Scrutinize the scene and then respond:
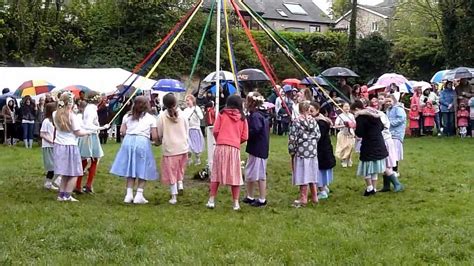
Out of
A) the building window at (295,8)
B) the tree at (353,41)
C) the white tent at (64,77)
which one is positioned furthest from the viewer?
the building window at (295,8)

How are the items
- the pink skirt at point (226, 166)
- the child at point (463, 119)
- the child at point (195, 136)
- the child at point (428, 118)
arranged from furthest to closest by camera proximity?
1. the child at point (428, 118)
2. the child at point (463, 119)
3. the child at point (195, 136)
4. the pink skirt at point (226, 166)

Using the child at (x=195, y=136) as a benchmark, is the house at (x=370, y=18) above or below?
above

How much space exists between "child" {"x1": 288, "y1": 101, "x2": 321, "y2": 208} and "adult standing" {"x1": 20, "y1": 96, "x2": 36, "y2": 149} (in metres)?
11.1

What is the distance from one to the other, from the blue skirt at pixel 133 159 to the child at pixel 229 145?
40.5 inches

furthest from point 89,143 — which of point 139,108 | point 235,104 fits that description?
point 235,104

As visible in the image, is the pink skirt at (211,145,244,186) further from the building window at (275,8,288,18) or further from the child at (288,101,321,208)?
the building window at (275,8,288,18)

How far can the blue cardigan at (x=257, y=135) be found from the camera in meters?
8.72

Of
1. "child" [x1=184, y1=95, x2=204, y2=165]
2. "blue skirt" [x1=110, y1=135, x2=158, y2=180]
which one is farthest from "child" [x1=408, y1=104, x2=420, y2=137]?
"blue skirt" [x1=110, y1=135, x2=158, y2=180]

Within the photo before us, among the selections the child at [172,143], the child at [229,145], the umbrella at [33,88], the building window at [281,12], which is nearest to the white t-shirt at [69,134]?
the child at [172,143]

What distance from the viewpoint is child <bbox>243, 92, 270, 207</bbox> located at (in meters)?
8.68

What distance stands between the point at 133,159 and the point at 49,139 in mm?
1618

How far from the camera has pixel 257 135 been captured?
8758mm

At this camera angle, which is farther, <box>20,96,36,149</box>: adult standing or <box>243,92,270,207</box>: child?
<box>20,96,36,149</box>: adult standing

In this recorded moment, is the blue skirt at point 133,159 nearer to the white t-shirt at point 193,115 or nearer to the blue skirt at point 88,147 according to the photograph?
the blue skirt at point 88,147
